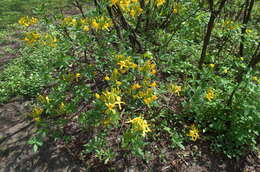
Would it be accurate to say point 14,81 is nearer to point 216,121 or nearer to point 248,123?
point 216,121

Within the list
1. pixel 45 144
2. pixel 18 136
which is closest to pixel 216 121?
pixel 45 144

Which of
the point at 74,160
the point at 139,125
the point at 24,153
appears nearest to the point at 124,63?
the point at 139,125

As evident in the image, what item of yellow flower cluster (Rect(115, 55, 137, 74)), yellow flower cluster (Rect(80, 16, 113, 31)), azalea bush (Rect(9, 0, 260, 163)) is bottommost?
azalea bush (Rect(9, 0, 260, 163))

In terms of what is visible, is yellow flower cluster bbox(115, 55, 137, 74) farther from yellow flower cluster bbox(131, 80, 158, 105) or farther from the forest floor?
the forest floor

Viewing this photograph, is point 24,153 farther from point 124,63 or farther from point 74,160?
point 124,63

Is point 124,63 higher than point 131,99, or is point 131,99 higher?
point 124,63

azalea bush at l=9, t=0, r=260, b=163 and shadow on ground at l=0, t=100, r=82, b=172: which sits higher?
azalea bush at l=9, t=0, r=260, b=163

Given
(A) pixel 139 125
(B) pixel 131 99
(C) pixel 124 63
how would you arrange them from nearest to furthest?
(A) pixel 139 125 < (C) pixel 124 63 < (B) pixel 131 99

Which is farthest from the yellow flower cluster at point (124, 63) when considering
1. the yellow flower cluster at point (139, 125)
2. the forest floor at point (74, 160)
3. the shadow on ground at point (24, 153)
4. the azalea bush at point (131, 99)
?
the shadow on ground at point (24, 153)

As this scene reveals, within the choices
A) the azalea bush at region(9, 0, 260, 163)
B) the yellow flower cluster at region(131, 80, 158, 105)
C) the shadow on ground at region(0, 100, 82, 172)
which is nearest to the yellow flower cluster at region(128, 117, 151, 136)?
the azalea bush at region(9, 0, 260, 163)

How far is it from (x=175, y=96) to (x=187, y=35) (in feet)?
4.63

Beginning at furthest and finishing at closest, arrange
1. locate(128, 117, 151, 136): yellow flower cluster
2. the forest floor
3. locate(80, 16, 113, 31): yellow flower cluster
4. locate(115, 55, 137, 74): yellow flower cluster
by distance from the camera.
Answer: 1. the forest floor
2. locate(80, 16, 113, 31): yellow flower cluster
3. locate(115, 55, 137, 74): yellow flower cluster
4. locate(128, 117, 151, 136): yellow flower cluster

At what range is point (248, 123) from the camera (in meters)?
2.13

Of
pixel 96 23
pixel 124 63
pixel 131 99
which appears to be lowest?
pixel 131 99
